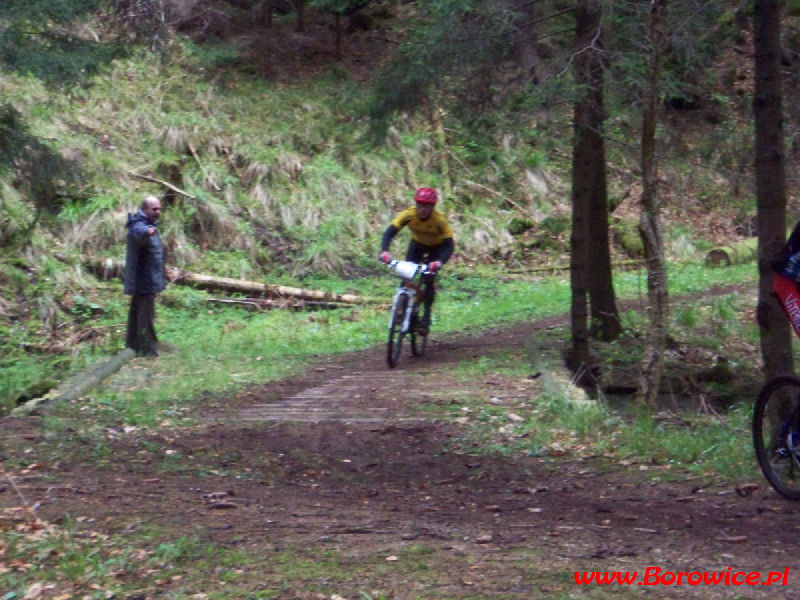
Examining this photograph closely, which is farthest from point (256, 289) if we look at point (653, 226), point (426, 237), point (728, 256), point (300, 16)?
point (728, 256)

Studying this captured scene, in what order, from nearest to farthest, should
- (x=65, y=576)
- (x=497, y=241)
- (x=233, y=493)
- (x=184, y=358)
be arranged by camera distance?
(x=65, y=576), (x=233, y=493), (x=184, y=358), (x=497, y=241)

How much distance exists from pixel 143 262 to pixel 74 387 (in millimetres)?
3077

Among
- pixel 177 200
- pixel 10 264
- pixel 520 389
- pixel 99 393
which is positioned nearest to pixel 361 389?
pixel 520 389

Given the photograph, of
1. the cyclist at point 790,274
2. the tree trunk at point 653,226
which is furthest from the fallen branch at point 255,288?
the cyclist at point 790,274

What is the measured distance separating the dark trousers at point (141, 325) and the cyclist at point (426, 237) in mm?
3511

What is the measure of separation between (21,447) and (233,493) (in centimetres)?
226

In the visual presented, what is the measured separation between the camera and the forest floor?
4.94m

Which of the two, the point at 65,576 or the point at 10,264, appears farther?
the point at 10,264

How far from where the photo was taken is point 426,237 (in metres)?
13.0

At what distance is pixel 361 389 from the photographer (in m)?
11.1

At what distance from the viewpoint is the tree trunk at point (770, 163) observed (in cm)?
754

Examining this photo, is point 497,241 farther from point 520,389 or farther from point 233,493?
point 233,493

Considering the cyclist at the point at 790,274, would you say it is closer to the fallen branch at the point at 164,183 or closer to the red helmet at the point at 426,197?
the red helmet at the point at 426,197

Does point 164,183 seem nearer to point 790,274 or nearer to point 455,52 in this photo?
point 455,52
